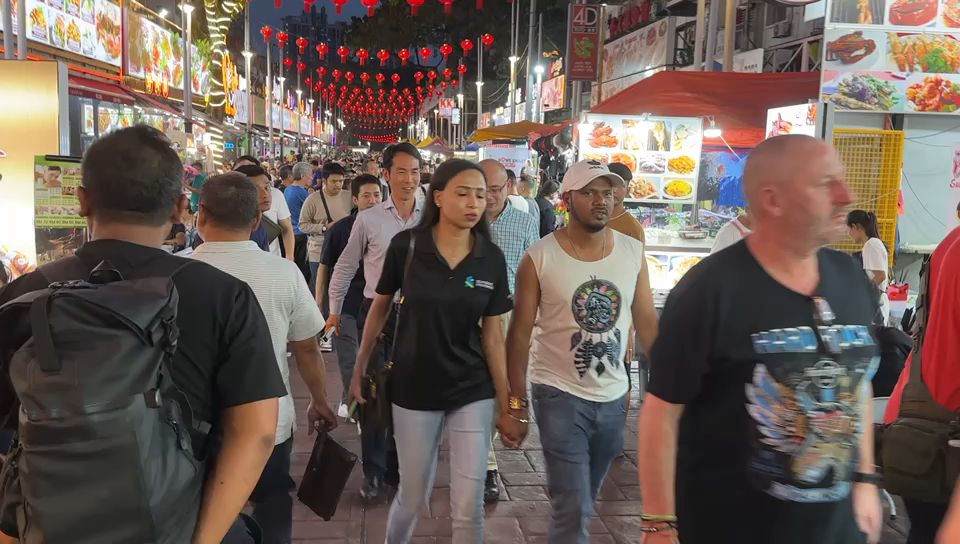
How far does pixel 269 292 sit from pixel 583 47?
21.5 metres

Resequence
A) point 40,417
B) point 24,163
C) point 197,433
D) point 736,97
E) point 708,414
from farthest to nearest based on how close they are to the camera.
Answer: point 736,97 < point 24,163 < point 708,414 < point 197,433 < point 40,417

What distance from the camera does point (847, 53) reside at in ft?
30.2

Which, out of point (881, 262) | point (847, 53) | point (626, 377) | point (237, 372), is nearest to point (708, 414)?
point (237, 372)

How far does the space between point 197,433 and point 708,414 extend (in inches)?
53.3

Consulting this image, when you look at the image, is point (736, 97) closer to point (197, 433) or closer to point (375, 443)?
point (375, 443)

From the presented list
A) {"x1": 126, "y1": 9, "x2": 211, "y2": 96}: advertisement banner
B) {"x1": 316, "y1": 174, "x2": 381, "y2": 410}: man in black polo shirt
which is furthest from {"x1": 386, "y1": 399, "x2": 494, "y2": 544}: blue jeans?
{"x1": 126, "y1": 9, "x2": 211, "y2": 96}: advertisement banner

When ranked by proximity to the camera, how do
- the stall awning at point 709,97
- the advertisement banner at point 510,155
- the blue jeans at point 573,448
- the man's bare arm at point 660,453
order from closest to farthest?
the man's bare arm at point 660,453 < the blue jeans at point 573,448 < the stall awning at point 709,97 < the advertisement banner at point 510,155

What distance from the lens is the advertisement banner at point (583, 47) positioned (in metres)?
23.5

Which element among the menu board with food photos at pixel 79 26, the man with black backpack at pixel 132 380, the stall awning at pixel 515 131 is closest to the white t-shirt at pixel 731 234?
the man with black backpack at pixel 132 380

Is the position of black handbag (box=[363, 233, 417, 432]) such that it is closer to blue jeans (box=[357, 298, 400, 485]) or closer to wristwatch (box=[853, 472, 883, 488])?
blue jeans (box=[357, 298, 400, 485])

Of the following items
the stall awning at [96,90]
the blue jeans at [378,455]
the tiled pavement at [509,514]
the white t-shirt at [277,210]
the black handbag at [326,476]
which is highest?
the stall awning at [96,90]

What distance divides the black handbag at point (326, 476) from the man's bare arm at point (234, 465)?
5.45ft

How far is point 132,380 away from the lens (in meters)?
1.65

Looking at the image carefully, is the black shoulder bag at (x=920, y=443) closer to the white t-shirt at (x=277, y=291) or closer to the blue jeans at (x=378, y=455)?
the white t-shirt at (x=277, y=291)
